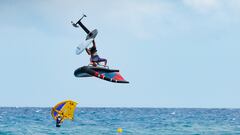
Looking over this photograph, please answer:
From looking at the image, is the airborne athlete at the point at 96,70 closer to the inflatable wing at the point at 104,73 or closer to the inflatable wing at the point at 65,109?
the inflatable wing at the point at 104,73

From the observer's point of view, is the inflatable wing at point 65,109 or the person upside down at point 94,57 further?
the inflatable wing at point 65,109

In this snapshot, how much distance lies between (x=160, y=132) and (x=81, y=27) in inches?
1538

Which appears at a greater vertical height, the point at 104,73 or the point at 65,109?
the point at 104,73

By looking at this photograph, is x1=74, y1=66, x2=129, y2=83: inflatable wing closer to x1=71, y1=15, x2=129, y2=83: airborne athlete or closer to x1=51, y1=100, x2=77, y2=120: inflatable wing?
x1=71, y1=15, x2=129, y2=83: airborne athlete

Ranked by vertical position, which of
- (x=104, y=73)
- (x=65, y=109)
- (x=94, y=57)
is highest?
(x=94, y=57)

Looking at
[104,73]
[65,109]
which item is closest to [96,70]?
[104,73]

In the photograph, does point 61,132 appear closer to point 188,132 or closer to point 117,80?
point 188,132

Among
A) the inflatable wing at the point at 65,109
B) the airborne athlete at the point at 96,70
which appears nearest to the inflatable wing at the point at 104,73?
the airborne athlete at the point at 96,70

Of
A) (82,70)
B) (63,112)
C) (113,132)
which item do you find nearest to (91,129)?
(113,132)

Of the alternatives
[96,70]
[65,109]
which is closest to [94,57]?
[96,70]

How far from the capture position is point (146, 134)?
194 ft

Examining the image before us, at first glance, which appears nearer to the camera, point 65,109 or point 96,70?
point 96,70

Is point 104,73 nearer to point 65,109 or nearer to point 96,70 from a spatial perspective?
point 96,70

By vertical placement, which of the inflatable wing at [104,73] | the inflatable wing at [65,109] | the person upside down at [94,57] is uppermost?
the person upside down at [94,57]
